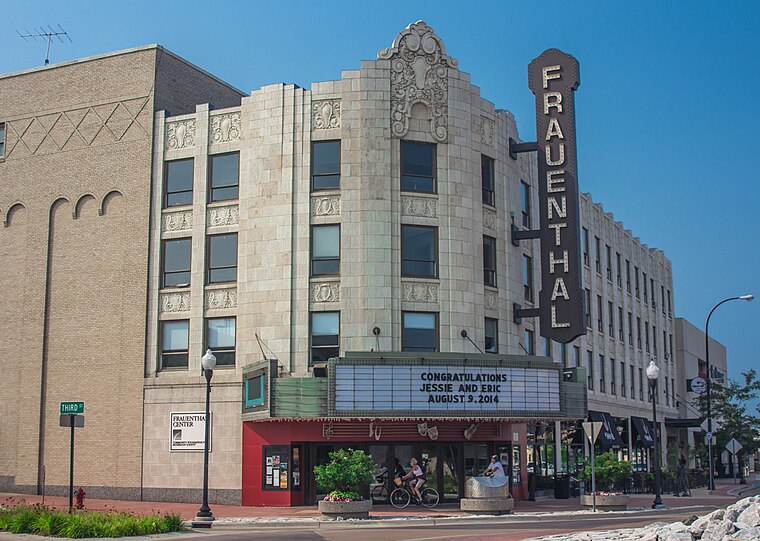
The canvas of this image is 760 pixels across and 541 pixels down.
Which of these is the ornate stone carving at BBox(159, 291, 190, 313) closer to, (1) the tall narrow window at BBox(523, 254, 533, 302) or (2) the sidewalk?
(2) the sidewalk

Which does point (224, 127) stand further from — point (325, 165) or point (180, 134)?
point (325, 165)

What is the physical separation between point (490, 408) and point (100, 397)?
54.6ft

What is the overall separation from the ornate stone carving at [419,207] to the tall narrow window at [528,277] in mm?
7168

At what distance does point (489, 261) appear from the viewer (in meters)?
40.8

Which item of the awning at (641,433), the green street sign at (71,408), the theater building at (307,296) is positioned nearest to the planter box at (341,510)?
the theater building at (307,296)

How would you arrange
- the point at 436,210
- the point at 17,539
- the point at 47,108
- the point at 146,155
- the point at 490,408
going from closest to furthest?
the point at 17,539
the point at 490,408
the point at 436,210
the point at 146,155
the point at 47,108

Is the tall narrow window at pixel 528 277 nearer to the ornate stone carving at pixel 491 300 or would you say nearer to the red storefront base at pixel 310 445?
the ornate stone carving at pixel 491 300

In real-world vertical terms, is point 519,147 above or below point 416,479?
above

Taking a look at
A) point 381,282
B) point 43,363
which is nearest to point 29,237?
point 43,363

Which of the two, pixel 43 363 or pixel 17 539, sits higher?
pixel 43 363

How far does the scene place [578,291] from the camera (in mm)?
39906

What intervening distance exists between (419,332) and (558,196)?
8.27 meters

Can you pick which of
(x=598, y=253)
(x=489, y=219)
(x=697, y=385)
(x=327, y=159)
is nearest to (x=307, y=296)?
(x=327, y=159)

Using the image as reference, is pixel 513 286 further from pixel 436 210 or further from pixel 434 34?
Result: pixel 434 34
